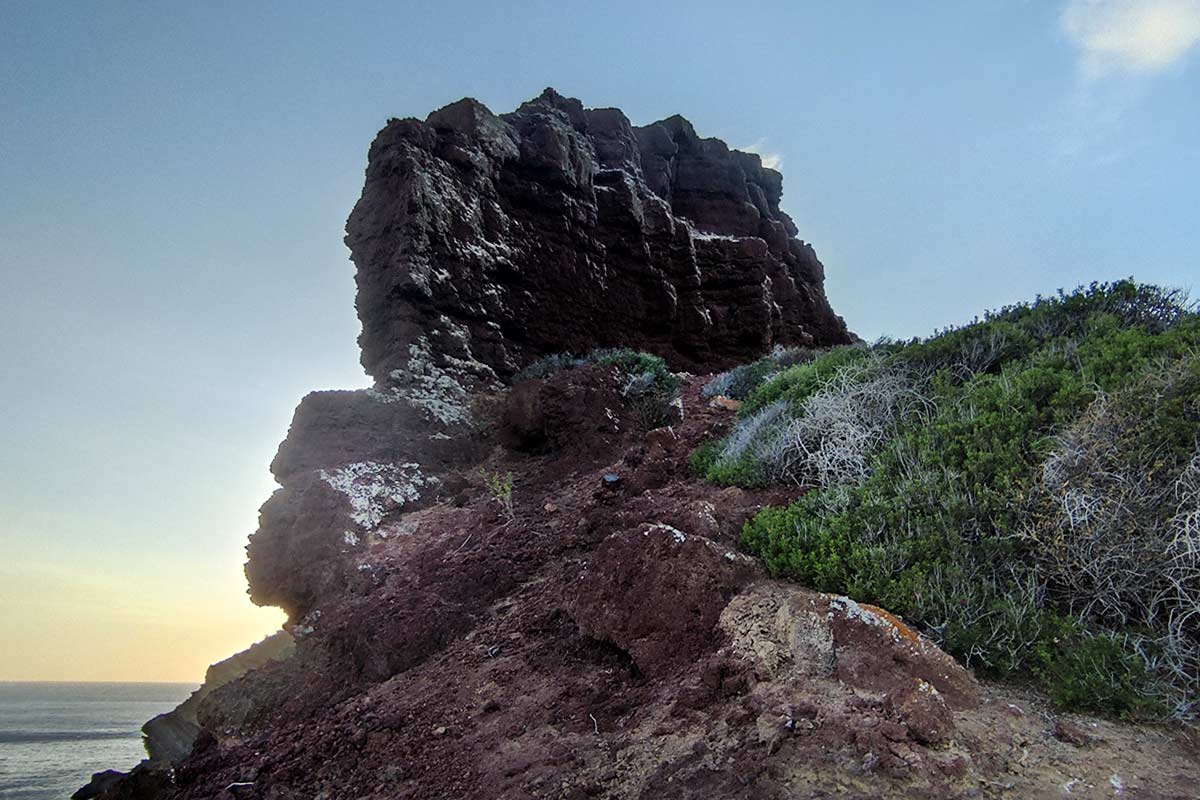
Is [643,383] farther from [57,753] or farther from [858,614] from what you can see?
[57,753]

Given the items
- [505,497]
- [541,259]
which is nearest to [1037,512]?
[505,497]

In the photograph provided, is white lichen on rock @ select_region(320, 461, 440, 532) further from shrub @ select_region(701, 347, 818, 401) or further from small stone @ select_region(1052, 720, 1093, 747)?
small stone @ select_region(1052, 720, 1093, 747)

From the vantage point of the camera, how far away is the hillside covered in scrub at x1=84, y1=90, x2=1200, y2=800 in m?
3.01

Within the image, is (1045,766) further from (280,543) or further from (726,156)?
(726,156)

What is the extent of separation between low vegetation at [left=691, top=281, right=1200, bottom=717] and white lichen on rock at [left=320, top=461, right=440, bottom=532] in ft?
13.5

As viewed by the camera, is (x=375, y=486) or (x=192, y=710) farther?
(x=375, y=486)

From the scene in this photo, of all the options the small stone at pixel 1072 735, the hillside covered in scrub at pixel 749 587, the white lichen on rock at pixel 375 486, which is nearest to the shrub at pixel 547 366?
the hillside covered in scrub at pixel 749 587

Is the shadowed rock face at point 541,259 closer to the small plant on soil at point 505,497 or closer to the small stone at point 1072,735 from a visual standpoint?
the small plant on soil at point 505,497

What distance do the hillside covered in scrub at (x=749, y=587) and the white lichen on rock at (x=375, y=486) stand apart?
0.05 metres

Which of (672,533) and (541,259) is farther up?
(541,259)

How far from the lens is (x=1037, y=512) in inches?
160

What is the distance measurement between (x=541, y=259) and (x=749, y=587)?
10.5 meters

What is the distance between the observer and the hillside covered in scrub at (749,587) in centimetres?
301

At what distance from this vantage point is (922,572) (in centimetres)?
397
